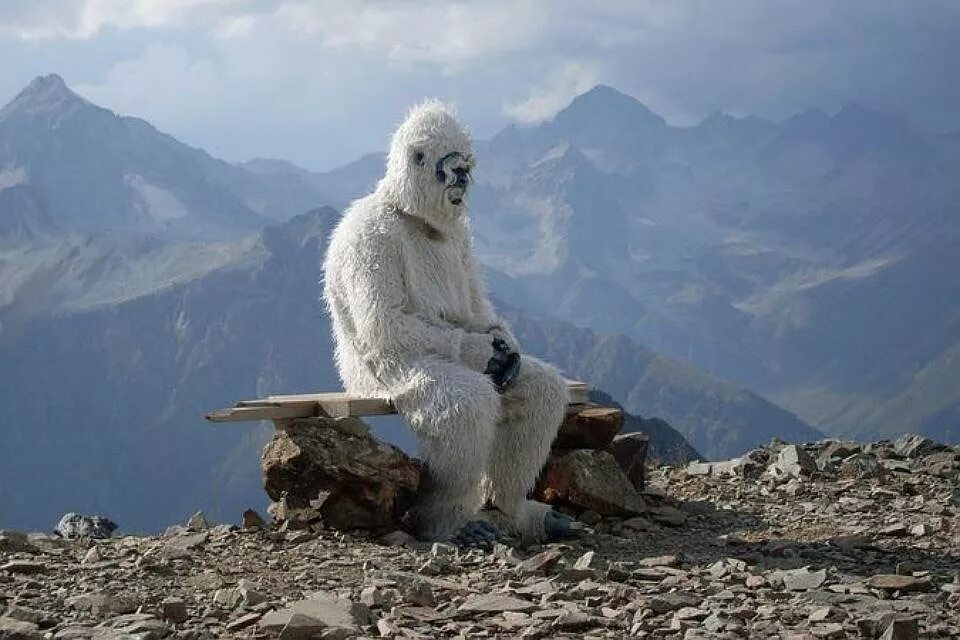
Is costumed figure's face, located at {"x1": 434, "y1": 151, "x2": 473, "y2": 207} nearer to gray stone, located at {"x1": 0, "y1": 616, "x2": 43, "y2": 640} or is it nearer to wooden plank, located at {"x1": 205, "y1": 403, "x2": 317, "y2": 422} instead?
wooden plank, located at {"x1": 205, "y1": 403, "x2": 317, "y2": 422}

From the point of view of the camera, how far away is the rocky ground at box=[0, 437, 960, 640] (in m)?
4.84

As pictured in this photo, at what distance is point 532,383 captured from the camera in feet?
25.3

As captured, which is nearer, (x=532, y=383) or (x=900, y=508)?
(x=532, y=383)

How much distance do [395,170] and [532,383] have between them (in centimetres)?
166

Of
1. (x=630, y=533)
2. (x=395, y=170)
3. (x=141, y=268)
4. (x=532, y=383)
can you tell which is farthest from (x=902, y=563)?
(x=141, y=268)

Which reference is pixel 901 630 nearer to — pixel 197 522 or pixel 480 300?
pixel 480 300

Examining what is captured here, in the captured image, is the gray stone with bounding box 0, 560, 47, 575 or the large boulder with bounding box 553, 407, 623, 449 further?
the large boulder with bounding box 553, 407, 623, 449

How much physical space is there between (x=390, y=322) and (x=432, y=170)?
3.44ft

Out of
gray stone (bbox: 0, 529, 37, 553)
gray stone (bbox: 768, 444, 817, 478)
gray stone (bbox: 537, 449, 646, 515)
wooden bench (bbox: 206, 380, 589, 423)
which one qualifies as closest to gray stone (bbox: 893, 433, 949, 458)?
gray stone (bbox: 768, 444, 817, 478)

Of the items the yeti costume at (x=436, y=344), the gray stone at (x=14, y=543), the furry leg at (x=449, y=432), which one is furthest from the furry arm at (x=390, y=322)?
the gray stone at (x=14, y=543)

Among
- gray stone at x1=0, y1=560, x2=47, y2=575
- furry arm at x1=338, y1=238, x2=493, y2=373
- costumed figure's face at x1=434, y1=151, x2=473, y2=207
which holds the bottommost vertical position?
gray stone at x1=0, y1=560, x2=47, y2=575

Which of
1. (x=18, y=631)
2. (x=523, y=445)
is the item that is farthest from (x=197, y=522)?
(x=18, y=631)

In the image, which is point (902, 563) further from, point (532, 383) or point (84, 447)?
point (84, 447)

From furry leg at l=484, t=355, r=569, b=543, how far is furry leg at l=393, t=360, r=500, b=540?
274mm
